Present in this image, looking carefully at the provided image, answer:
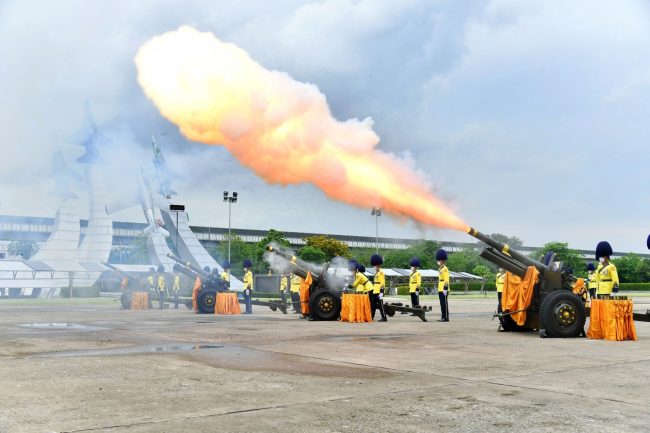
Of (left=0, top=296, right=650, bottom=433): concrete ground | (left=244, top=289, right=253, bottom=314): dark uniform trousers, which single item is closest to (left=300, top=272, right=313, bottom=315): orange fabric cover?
(left=244, top=289, right=253, bottom=314): dark uniform trousers

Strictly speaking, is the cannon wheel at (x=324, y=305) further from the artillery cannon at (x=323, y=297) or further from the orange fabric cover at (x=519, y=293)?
the orange fabric cover at (x=519, y=293)

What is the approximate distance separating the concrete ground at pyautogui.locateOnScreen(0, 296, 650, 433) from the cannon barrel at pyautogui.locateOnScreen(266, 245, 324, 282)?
774cm

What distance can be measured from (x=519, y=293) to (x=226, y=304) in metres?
13.0

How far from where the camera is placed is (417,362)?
394 inches

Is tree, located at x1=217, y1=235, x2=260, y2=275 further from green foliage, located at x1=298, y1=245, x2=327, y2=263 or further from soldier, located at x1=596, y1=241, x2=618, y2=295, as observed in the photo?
soldier, located at x1=596, y1=241, x2=618, y2=295

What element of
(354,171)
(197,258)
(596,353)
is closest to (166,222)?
(197,258)

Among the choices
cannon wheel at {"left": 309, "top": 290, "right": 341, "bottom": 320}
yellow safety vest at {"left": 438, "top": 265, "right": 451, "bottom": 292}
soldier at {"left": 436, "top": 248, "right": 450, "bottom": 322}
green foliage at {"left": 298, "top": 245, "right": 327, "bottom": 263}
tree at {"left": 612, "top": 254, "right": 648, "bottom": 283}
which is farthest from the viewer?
tree at {"left": 612, "top": 254, "right": 648, "bottom": 283}

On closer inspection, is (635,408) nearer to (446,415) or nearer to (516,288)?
(446,415)

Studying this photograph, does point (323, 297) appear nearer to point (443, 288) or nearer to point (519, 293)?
point (443, 288)

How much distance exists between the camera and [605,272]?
597 inches

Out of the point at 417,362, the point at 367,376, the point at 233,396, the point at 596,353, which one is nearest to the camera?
the point at 233,396

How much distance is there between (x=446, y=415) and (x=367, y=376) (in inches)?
95.5

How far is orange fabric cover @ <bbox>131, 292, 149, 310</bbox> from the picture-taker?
32.0 metres

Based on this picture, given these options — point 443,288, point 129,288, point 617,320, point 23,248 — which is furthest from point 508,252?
point 23,248
